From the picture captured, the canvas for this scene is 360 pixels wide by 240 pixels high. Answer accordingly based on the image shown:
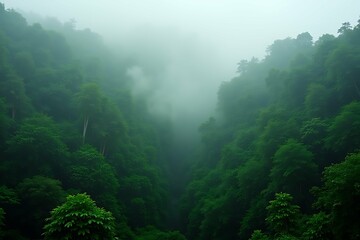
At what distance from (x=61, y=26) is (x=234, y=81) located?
57.2 metres

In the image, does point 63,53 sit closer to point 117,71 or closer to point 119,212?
point 117,71

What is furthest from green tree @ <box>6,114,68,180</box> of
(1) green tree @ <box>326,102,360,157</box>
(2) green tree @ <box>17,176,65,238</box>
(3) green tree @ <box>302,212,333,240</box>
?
(1) green tree @ <box>326,102,360,157</box>

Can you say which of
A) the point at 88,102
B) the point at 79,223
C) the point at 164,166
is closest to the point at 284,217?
the point at 79,223

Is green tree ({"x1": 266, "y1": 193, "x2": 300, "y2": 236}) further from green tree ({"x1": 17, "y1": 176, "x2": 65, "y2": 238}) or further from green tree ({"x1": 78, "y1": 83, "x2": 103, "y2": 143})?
green tree ({"x1": 78, "y1": 83, "x2": 103, "y2": 143})

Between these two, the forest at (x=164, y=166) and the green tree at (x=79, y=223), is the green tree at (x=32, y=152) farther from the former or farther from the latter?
the green tree at (x=79, y=223)

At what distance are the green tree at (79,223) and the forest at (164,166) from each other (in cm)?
6

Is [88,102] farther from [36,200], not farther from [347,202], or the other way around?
[347,202]

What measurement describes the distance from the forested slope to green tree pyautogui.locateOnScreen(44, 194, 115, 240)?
12029mm

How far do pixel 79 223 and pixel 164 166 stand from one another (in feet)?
188

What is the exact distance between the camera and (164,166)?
71.0 m

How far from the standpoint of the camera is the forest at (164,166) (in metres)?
21.2

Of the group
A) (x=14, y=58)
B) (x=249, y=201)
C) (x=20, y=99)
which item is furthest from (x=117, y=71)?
(x=249, y=201)

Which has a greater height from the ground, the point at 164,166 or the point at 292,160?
the point at 164,166

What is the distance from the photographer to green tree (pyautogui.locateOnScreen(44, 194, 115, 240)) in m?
14.0
